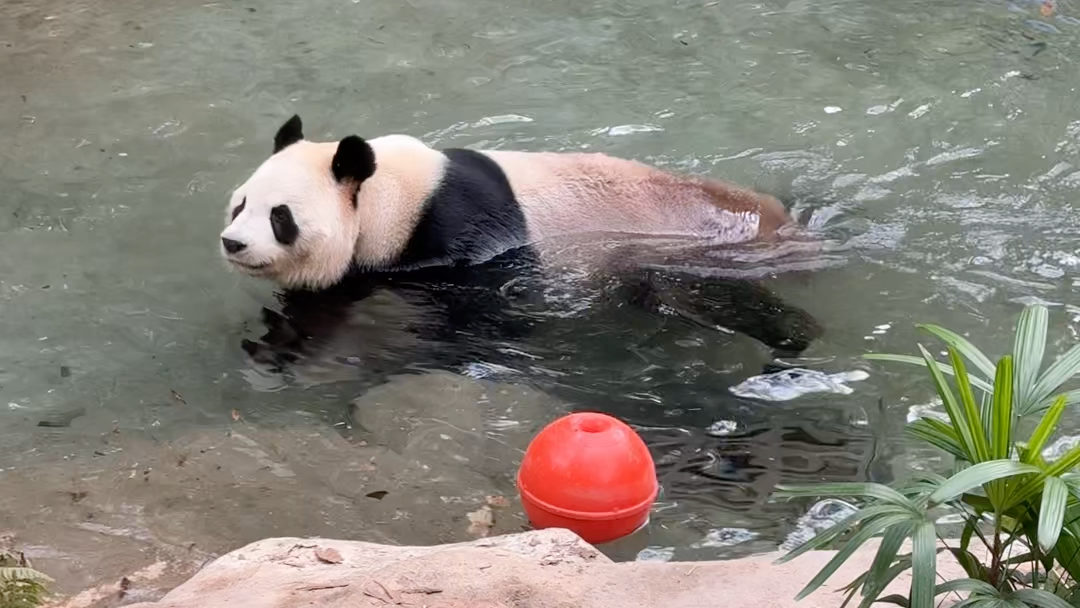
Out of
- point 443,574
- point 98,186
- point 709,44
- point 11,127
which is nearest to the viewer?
point 443,574

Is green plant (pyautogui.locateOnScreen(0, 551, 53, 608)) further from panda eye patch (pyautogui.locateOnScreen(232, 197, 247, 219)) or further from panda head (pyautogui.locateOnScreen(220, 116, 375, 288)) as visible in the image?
panda eye patch (pyautogui.locateOnScreen(232, 197, 247, 219))

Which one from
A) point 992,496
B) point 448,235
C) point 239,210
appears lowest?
point 448,235

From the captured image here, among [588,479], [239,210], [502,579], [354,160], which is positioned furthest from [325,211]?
[502,579]

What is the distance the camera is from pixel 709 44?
30.8 ft

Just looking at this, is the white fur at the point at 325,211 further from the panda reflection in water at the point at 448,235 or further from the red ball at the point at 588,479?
the red ball at the point at 588,479

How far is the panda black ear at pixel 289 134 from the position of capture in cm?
607

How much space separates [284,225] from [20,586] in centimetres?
280

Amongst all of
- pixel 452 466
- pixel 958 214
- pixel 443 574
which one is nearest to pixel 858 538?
pixel 443 574

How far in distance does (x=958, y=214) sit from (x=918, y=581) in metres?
4.77

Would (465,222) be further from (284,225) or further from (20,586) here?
(20,586)

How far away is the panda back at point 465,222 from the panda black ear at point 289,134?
814 mm

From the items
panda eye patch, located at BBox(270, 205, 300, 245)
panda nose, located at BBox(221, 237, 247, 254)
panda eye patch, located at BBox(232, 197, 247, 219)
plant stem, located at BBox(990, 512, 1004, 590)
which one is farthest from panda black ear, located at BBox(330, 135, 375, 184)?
plant stem, located at BBox(990, 512, 1004, 590)

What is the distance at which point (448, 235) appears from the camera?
19.7 ft

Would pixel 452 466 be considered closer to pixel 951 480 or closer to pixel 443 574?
pixel 443 574
